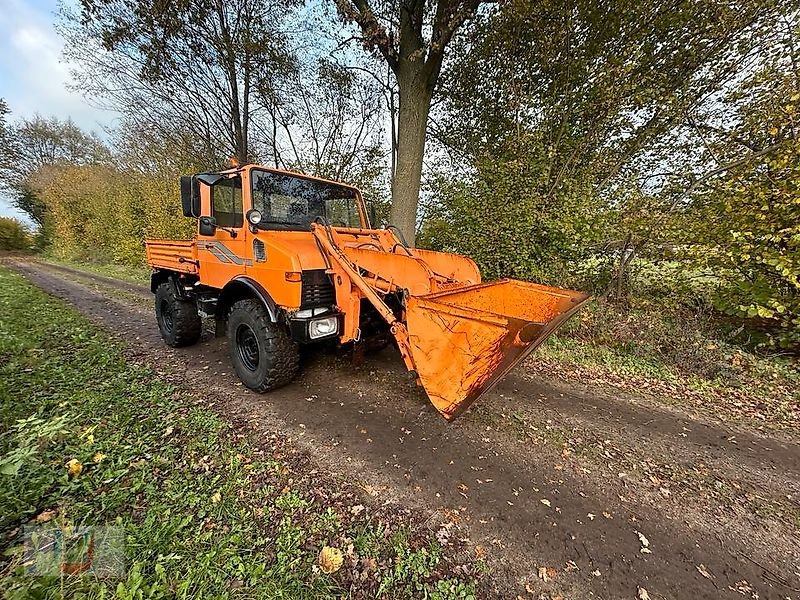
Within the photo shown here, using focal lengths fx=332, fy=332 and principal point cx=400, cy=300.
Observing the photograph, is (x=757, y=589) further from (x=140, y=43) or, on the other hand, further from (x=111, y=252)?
(x=111, y=252)

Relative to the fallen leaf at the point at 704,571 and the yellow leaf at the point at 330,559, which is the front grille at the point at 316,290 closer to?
the yellow leaf at the point at 330,559

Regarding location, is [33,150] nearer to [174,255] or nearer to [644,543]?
[174,255]

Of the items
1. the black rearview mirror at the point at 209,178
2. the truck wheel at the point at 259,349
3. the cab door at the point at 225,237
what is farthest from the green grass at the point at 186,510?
the black rearview mirror at the point at 209,178

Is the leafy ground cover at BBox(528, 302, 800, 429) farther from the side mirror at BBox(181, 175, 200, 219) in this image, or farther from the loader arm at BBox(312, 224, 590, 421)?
the side mirror at BBox(181, 175, 200, 219)

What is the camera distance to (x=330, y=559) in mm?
1771

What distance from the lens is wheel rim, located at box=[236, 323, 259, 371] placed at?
146 inches

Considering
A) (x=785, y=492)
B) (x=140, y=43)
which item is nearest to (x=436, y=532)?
(x=785, y=492)

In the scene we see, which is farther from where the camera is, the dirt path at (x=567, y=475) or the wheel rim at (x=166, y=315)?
the wheel rim at (x=166, y=315)

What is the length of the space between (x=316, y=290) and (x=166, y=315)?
3.51 m

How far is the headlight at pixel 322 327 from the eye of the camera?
127 inches

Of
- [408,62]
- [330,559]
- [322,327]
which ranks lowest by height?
[330,559]

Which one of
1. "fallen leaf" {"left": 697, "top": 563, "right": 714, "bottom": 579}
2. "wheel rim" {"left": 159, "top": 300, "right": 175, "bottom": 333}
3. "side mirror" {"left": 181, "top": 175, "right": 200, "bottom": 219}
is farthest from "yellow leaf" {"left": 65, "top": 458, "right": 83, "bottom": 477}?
"fallen leaf" {"left": 697, "top": 563, "right": 714, "bottom": 579}

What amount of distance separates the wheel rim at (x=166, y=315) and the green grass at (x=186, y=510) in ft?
6.16

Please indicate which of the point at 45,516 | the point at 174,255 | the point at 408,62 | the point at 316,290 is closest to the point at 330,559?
the point at 45,516
